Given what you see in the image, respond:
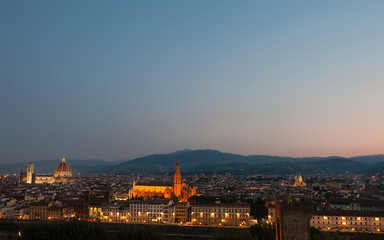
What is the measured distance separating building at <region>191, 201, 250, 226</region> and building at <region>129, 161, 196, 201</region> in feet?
62.5

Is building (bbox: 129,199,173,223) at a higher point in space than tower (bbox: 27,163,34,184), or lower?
lower

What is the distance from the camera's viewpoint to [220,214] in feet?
141

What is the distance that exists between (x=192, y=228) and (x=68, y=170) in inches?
4482

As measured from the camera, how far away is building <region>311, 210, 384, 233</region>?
3681 cm

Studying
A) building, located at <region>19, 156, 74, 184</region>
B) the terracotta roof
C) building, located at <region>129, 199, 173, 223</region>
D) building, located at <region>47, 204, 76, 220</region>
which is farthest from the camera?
building, located at <region>19, 156, 74, 184</region>

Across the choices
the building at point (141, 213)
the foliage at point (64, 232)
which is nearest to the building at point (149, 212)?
the building at point (141, 213)

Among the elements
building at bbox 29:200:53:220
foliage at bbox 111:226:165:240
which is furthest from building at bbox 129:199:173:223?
foliage at bbox 111:226:165:240

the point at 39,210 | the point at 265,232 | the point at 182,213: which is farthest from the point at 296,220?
the point at 39,210

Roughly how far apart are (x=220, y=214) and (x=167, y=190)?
85.1 feet

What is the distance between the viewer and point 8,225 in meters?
42.7

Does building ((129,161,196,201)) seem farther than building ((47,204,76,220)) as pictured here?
Yes

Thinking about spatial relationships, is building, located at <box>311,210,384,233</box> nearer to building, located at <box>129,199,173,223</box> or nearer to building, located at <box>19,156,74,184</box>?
building, located at <box>129,199,173,223</box>

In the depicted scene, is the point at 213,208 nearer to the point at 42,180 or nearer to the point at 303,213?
the point at 303,213

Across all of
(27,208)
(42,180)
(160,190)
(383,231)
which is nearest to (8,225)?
(27,208)
